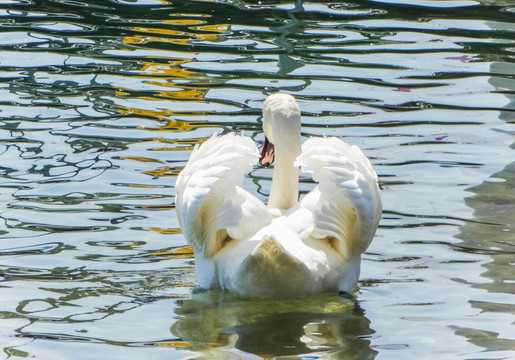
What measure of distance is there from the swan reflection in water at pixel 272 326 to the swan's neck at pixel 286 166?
76cm

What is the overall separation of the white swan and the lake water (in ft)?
0.57

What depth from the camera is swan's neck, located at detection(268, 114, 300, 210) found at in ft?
19.7

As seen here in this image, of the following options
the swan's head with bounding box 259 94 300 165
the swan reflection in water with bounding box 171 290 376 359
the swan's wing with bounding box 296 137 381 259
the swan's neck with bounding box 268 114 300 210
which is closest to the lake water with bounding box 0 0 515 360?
the swan reflection in water with bounding box 171 290 376 359

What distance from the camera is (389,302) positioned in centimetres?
555

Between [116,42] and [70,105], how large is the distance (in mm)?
2567

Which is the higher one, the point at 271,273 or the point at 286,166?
the point at 286,166

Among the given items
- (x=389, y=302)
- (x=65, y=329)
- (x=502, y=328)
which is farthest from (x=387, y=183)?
(x=65, y=329)

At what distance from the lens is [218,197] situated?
17.9 feet

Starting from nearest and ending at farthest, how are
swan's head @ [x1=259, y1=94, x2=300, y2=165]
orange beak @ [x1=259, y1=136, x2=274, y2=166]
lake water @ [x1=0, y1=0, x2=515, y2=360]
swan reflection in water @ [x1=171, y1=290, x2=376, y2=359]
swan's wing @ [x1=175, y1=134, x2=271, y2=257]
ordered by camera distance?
1. swan reflection in water @ [x1=171, y1=290, x2=376, y2=359]
2. lake water @ [x1=0, y1=0, x2=515, y2=360]
3. swan's wing @ [x1=175, y1=134, x2=271, y2=257]
4. swan's head @ [x1=259, y1=94, x2=300, y2=165]
5. orange beak @ [x1=259, y1=136, x2=274, y2=166]

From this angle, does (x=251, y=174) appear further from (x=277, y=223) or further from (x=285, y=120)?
(x=277, y=223)

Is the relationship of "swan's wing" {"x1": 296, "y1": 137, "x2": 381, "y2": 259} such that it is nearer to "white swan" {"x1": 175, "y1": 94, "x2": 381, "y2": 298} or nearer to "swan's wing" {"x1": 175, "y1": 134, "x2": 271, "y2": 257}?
"white swan" {"x1": 175, "y1": 94, "x2": 381, "y2": 298}

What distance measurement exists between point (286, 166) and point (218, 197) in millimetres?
734

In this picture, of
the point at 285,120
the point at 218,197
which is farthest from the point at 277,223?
the point at 285,120

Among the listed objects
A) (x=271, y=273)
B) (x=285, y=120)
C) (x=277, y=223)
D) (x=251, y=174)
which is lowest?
(x=251, y=174)
